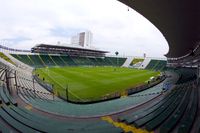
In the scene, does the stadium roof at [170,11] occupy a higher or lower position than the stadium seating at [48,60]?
higher

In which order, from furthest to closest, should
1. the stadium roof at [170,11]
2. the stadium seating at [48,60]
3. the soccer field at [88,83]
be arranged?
the stadium seating at [48,60]
the soccer field at [88,83]
the stadium roof at [170,11]

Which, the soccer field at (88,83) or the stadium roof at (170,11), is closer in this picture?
the stadium roof at (170,11)

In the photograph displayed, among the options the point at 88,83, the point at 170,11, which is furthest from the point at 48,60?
the point at 170,11

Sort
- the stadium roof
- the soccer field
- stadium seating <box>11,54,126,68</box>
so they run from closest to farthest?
the stadium roof < the soccer field < stadium seating <box>11,54,126,68</box>

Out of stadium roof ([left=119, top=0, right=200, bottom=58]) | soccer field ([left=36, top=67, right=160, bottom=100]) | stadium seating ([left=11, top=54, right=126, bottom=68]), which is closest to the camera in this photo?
stadium roof ([left=119, top=0, right=200, bottom=58])

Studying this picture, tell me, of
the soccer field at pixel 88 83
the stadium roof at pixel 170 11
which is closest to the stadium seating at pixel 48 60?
the soccer field at pixel 88 83

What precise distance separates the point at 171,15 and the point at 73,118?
779 cm

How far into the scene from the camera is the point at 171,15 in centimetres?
794

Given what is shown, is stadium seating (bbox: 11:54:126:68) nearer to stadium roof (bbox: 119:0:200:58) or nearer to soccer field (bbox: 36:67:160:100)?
soccer field (bbox: 36:67:160:100)

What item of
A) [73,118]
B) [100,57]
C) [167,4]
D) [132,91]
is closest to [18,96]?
[73,118]

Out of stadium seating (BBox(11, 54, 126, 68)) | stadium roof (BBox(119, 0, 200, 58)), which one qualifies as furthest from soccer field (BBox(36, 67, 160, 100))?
stadium seating (BBox(11, 54, 126, 68))

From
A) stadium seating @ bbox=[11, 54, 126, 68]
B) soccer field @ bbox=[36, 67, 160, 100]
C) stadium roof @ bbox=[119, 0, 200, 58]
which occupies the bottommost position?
soccer field @ bbox=[36, 67, 160, 100]

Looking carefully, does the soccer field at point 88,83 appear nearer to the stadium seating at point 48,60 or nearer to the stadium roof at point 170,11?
the stadium roof at point 170,11

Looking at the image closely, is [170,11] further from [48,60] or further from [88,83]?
[48,60]
